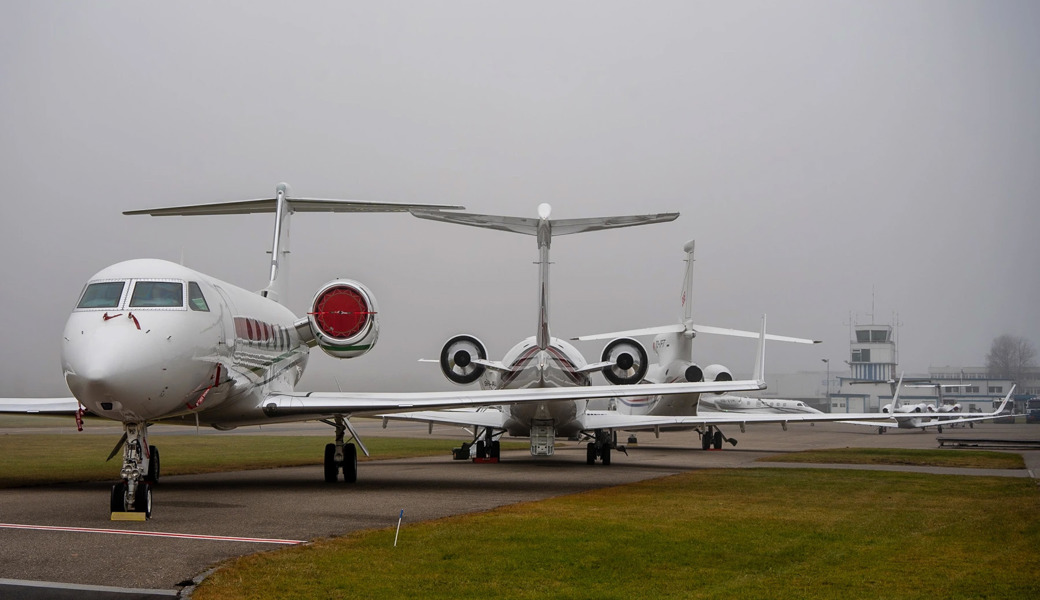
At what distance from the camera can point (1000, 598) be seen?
7.87m

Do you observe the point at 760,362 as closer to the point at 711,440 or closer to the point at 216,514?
the point at 216,514

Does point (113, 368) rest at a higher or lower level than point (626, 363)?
lower

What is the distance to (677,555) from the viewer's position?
9789 mm

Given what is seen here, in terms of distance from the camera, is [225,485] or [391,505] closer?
[391,505]

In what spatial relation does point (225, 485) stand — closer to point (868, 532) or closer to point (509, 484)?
point (509, 484)

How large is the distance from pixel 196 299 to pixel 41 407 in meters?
3.86

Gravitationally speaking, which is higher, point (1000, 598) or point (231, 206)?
point (231, 206)

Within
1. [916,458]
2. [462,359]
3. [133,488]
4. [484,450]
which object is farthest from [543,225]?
[916,458]

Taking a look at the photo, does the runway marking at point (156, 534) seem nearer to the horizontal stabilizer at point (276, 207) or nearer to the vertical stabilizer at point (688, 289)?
the horizontal stabilizer at point (276, 207)

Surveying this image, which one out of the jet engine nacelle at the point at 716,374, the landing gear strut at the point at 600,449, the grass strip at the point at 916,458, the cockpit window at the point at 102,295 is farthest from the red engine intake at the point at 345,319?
the jet engine nacelle at the point at 716,374

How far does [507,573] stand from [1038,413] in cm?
8567

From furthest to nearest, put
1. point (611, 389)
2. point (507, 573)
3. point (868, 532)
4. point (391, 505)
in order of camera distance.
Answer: point (611, 389), point (391, 505), point (868, 532), point (507, 573)

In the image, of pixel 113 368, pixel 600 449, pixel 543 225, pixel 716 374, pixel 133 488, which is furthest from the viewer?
pixel 716 374

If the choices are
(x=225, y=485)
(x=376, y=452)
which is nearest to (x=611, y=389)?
(x=225, y=485)
